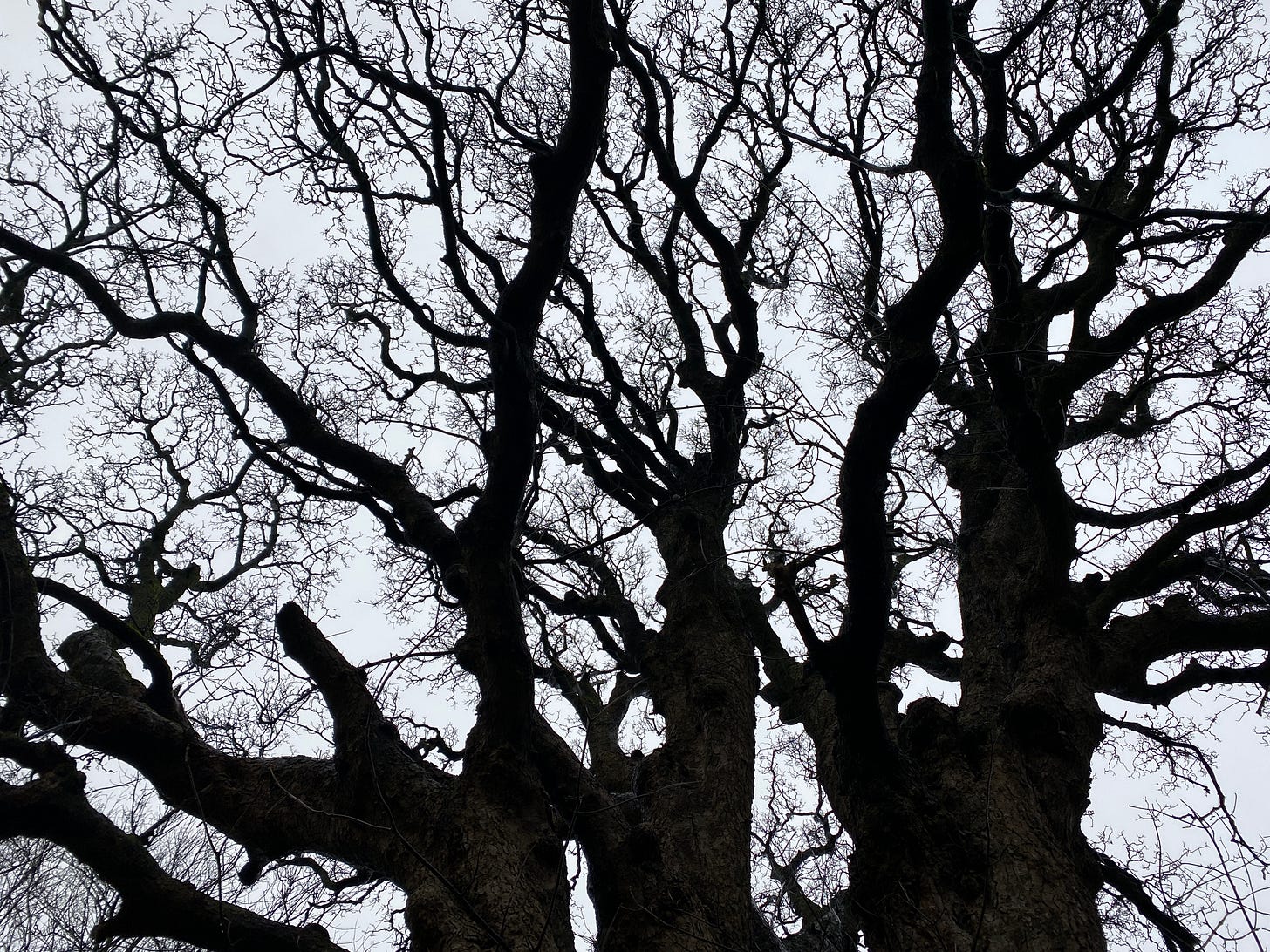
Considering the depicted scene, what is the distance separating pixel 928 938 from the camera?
9.00ft

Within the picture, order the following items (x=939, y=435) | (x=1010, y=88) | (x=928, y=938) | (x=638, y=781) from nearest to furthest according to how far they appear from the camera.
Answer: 1. (x=928, y=938)
2. (x=638, y=781)
3. (x=939, y=435)
4. (x=1010, y=88)

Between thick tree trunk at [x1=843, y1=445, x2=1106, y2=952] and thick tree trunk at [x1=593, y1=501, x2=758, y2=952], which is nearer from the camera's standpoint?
thick tree trunk at [x1=843, y1=445, x2=1106, y2=952]

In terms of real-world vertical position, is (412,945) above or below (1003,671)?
below

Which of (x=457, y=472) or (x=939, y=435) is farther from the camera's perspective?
(x=457, y=472)

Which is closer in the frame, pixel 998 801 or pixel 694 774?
pixel 998 801

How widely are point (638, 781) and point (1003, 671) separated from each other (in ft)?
6.58

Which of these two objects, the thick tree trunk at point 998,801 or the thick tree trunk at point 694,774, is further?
the thick tree trunk at point 694,774

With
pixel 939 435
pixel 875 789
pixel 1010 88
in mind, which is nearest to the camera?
pixel 875 789

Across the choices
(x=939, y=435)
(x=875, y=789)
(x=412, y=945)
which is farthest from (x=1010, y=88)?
(x=412, y=945)

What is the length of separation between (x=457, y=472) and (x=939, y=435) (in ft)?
12.9

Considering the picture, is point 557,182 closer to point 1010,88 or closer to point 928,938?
point 928,938

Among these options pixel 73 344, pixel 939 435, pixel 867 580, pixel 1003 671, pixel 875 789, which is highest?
pixel 73 344

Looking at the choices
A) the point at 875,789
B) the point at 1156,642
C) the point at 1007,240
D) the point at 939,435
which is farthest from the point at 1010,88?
the point at 875,789

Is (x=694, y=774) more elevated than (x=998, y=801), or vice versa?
(x=694, y=774)
